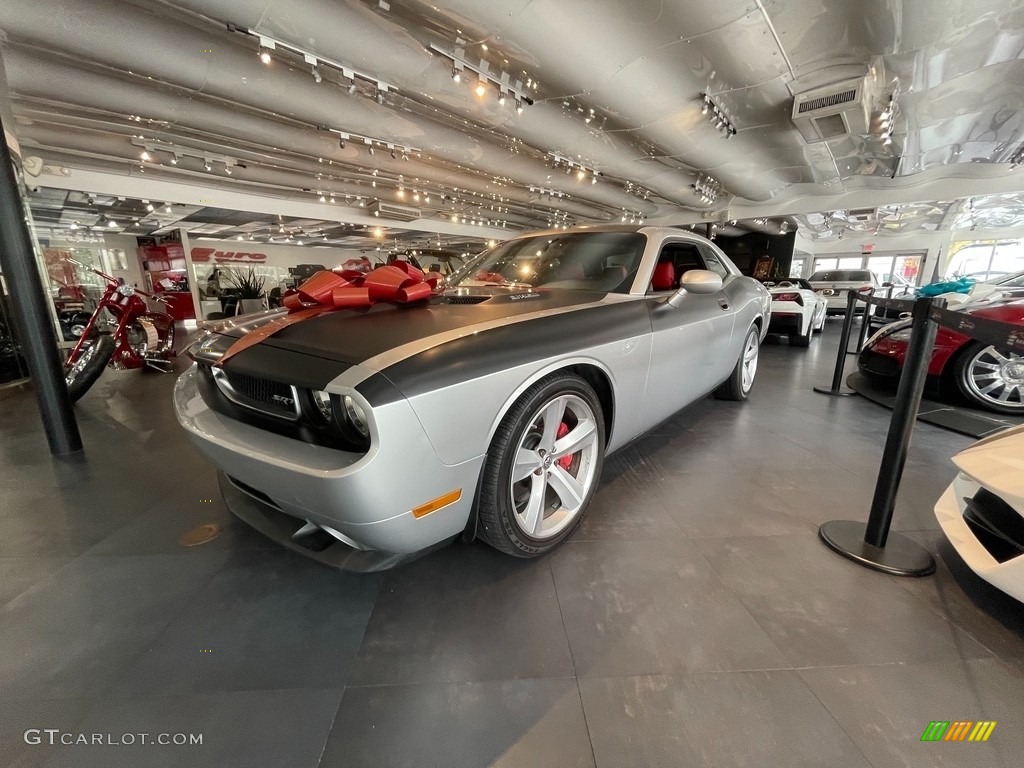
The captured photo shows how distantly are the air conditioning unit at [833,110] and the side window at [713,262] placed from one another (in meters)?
2.76

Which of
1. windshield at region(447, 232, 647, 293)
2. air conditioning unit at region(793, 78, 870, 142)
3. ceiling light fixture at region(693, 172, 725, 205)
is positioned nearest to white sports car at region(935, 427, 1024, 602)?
windshield at region(447, 232, 647, 293)

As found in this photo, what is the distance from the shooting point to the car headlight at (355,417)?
1.17 m

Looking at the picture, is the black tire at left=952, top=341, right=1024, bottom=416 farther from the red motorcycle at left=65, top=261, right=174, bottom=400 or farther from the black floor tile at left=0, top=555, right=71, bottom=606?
the red motorcycle at left=65, top=261, right=174, bottom=400

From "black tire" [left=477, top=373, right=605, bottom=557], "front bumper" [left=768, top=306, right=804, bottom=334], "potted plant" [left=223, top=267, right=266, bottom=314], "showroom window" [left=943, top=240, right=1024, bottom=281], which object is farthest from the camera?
"showroom window" [left=943, top=240, right=1024, bottom=281]

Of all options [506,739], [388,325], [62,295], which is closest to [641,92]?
[388,325]

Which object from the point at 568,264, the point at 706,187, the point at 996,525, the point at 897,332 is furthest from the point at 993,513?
the point at 706,187

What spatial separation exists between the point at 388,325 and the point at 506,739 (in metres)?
1.28

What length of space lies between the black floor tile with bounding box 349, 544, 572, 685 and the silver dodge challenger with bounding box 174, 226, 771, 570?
0.17 meters

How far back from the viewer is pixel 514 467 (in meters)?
1.53

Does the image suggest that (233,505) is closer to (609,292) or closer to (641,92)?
(609,292)

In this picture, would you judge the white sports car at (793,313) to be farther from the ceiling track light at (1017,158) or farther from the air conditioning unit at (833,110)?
the ceiling track light at (1017,158)

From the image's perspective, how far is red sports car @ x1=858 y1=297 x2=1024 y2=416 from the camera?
3.33 m

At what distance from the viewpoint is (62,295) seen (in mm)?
8961

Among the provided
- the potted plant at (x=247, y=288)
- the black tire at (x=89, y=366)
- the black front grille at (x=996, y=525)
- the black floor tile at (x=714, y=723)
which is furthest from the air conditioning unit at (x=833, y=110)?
the potted plant at (x=247, y=288)
